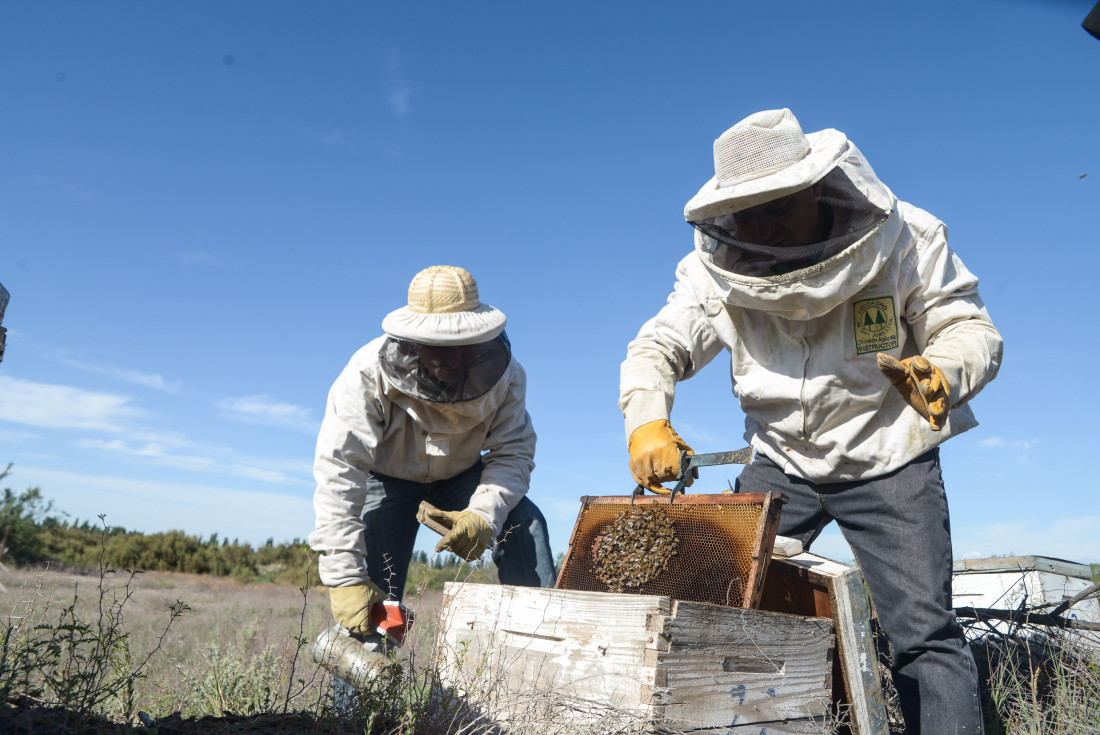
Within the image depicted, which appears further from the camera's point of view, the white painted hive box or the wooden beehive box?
the white painted hive box

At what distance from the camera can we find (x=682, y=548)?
9.45 ft

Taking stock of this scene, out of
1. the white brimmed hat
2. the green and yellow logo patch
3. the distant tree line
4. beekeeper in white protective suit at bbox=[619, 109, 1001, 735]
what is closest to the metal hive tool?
beekeeper in white protective suit at bbox=[619, 109, 1001, 735]

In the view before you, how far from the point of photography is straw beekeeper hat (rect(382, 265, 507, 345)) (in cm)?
389

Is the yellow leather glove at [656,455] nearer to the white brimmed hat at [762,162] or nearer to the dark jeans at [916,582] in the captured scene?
the dark jeans at [916,582]

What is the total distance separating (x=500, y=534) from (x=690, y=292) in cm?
167

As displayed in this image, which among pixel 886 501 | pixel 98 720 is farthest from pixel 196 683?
pixel 886 501

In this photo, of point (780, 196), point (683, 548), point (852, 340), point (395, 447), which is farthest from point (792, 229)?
point (395, 447)

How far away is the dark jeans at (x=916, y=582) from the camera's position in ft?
9.47

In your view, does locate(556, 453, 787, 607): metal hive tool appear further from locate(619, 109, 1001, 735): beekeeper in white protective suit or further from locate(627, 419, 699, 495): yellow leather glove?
locate(619, 109, 1001, 735): beekeeper in white protective suit

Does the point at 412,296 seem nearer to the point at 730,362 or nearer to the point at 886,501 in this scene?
the point at 730,362

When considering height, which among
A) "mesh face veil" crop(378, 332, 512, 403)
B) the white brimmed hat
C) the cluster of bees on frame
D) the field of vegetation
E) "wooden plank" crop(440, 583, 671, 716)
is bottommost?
the field of vegetation

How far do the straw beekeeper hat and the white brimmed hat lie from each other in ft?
4.11

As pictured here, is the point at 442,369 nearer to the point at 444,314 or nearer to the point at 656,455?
the point at 444,314

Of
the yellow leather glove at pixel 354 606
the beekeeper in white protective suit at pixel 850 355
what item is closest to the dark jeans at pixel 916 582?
the beekeeper in white protective suit at pixel 850 355
